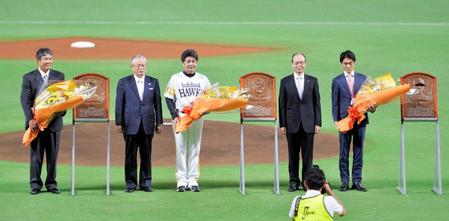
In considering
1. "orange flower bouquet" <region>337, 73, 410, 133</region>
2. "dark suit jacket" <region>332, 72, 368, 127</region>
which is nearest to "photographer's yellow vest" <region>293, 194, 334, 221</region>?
"orange flower bouquet" <region>337, 73, 410, 133</region>

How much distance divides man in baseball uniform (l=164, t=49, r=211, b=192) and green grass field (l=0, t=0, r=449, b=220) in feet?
1.14

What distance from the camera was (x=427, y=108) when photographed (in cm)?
1786

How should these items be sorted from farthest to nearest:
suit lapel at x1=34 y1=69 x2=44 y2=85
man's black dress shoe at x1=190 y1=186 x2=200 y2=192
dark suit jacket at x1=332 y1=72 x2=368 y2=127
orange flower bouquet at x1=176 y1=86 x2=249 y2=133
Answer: dark suit jacket at x1=332 y1=72 x2=368 y2=127 → man's black dress shoe at x1=190 y1=186 x2=200 y2=192 → suit lapel at x1=34 y1=69 x2=44 y2=85 → orange flower bouquet at x1=176 y1=86 x2=249 y2=133

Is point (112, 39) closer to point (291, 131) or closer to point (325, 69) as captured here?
point (325, 69)

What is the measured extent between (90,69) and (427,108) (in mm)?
15058

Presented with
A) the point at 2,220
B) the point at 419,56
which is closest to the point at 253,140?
the point at 2,220

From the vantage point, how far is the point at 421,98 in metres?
17.8

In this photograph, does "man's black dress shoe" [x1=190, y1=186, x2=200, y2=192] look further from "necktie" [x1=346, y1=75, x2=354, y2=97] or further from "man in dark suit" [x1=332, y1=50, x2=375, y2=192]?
"necktie" [x1=346, y1=75, x2=354, y2=97]

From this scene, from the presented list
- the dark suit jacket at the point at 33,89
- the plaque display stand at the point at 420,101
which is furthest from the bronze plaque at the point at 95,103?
the plaque display stand at the point at 420,101

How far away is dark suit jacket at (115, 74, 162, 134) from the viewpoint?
57.5 feet

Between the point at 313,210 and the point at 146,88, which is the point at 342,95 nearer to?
the point at 146,88

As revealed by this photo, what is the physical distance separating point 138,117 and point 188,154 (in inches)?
39.1

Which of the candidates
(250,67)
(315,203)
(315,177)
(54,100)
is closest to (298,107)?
(54,100)

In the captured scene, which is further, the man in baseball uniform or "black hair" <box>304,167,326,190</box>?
the man in baseball uniform
